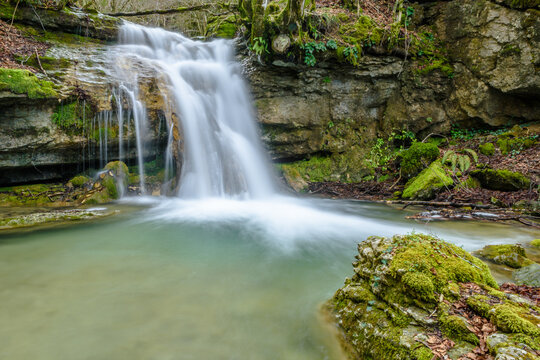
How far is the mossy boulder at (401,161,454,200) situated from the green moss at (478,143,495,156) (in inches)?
82.7

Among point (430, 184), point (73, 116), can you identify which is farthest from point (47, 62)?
point (430, 184)

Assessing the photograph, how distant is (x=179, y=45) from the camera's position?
11.8m

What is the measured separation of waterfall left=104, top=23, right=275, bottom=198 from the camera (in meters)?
8.49

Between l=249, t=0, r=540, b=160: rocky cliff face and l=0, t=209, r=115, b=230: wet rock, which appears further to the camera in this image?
l=249, t=0, r=540, b=160: rocky cliff face

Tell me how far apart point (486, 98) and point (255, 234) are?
9.73m

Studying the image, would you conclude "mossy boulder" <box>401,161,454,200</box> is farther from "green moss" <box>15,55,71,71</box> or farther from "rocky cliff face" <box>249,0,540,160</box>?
"green moss" <box>15,55,71,71</box>

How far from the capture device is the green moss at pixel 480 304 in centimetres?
165

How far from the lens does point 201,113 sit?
30.8ft

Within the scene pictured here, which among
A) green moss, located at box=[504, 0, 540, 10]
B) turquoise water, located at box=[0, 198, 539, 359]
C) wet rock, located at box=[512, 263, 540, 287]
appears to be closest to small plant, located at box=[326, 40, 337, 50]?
turquoise water, located at box=[0, 198, 539, 359]

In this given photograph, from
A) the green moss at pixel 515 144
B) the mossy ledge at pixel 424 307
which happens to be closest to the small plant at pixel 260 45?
the mossy ledge at pixel 424 307

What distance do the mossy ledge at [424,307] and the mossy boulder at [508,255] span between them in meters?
1.50

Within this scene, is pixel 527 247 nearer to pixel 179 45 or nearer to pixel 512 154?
pixel 512 154

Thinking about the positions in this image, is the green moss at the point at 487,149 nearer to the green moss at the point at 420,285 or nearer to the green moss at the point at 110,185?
the green moss at the point at 420,285

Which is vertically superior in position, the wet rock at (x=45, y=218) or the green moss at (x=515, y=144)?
the green moss at (x=515, y=144)
